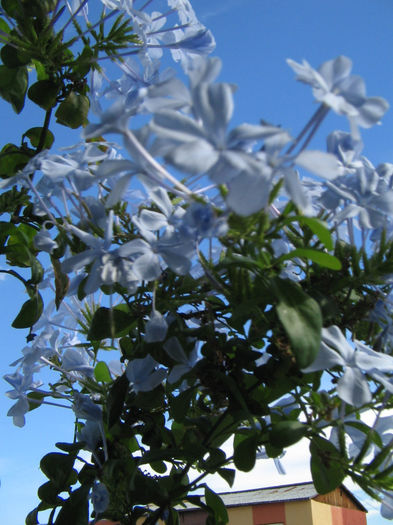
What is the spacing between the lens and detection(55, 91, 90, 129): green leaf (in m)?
0.88

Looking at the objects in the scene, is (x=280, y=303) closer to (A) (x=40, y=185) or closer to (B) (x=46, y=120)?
(A) (x=40, y=185)

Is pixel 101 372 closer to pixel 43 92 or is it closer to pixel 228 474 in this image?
pixel 228 474

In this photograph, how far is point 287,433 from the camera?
0.56 m

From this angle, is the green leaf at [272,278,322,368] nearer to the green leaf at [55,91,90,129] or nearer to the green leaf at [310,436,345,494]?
the green leaf at [310,436,345,494]

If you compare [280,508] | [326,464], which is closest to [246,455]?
[326,464]

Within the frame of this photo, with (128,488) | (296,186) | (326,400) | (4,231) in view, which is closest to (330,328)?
(326,400)

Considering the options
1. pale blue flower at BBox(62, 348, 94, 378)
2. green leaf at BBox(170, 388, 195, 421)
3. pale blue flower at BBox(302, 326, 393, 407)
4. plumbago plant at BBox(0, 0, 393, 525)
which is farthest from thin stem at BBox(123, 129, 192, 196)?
pale blue flower at BBox(62, 348, 94, 378)

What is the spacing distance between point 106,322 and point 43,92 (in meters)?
0.38

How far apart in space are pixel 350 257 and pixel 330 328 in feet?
0.31

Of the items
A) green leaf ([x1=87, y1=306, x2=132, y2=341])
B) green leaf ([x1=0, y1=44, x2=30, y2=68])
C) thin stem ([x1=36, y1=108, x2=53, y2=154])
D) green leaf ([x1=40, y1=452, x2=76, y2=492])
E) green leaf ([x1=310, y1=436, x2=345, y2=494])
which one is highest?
green leaf ([x1=0, y1=44, x2=30, y2=68])

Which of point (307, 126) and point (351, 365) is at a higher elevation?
point (307, 126)

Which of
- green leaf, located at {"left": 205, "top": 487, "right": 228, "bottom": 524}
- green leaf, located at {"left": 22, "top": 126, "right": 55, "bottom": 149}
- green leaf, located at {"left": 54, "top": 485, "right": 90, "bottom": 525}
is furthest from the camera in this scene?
green leaf, located at {"left": 22, "top": 126, "right": 55, "bottom": 149}

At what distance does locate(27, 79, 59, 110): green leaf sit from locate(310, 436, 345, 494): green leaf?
1.96 ft

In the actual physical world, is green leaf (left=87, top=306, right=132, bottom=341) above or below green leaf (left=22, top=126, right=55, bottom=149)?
below
